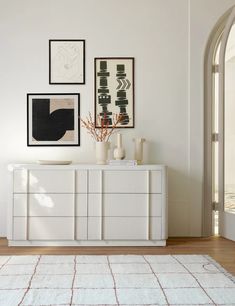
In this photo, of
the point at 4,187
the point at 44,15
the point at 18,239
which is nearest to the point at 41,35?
the point at 44,15

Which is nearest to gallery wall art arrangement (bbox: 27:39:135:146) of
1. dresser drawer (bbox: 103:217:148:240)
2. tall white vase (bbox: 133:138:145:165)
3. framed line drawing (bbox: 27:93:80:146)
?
framed line drawing (bbox: 27:93:80:146)

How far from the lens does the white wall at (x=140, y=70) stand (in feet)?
16.5

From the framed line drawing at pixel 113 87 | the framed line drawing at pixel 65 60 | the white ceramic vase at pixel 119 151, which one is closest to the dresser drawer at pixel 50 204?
the white ceramic vase at pixel 119 151

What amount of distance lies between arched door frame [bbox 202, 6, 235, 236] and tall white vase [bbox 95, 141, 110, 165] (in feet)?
3.49

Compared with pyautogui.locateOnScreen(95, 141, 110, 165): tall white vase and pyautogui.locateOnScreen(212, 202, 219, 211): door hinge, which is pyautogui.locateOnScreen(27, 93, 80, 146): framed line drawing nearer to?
pyautogui.locateOnScreen(95, 141, 110, 165): tall white vase

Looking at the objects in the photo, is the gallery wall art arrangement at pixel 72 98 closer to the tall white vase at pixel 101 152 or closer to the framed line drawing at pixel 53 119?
the framed line drawing at pixel 53 119

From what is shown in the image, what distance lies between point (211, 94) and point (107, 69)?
1.11 meters

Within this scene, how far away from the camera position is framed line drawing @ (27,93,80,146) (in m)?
5.04

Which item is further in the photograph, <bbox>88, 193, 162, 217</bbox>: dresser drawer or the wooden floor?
<bbox>88, 193, 162, 217</bbox>: dresser drawer

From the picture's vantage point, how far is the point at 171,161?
16.7 feet

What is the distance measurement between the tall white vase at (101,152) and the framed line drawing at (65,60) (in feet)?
2.44

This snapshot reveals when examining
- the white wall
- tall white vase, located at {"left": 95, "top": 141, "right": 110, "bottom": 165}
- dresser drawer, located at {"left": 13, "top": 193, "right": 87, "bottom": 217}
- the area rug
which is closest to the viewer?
the area rug

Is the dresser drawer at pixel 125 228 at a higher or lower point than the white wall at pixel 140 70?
lower

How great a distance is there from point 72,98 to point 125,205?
1294mm
